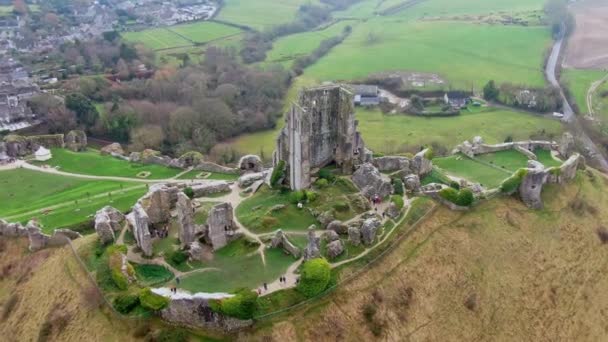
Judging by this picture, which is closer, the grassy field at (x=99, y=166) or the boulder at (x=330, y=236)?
the boulder at (x=330, y=236)

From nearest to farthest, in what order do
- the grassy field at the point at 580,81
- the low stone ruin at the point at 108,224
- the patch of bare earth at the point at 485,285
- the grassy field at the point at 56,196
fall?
the patch of bare earth at the point at 485,285
the low stone ruin at the point at 108,224
the grassy field at the point at 56,196
the grassy field at the point at 580,81

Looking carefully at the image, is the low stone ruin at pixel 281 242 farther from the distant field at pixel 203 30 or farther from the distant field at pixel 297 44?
the distant field at pixel 203 30

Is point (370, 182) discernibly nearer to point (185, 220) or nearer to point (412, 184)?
point (412, 184)

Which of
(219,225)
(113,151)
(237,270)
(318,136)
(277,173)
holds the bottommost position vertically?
(113,151)

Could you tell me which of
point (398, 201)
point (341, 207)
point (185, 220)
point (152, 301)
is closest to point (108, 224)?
point (185, 220)

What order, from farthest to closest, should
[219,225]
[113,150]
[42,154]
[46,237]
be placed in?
[113,150] → [42,154] → [46,237] → [219,225]

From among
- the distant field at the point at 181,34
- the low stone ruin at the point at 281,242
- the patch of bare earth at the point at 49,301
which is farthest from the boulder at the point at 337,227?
the distant field at the point at 181,34

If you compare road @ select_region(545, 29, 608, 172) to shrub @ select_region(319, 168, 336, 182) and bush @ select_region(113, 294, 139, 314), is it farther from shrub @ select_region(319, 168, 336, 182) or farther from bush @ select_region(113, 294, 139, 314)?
bush @ select_region(113, 294, 139, 314)
